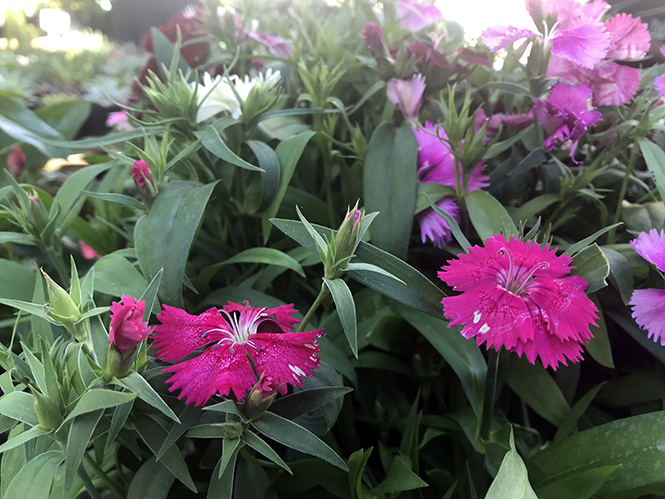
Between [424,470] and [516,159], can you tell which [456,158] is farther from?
[424,470]

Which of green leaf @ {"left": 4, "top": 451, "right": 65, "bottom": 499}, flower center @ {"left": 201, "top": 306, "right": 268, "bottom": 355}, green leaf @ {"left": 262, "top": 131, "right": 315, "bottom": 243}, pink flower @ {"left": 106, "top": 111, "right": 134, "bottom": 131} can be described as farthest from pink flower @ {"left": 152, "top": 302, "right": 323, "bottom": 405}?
pink flower @ {"left": 106, "top": 111, "right": 134, "bottom": 131}

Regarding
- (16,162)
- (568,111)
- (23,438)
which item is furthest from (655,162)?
(16,162)

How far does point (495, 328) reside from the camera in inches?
12.9

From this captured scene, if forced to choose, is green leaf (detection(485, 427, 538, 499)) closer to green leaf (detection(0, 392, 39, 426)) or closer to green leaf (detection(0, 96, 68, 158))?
green leaf (detection(0, 392, 39, 426))

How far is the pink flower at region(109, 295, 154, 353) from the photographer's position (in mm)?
277

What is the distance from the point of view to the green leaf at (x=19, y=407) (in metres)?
0.31

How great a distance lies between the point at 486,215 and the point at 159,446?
0.38m

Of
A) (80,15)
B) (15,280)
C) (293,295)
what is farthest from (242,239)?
(80,15)

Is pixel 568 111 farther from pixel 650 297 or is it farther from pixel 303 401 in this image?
pixel 303 401

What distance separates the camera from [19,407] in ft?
1.03

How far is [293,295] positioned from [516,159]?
35cm

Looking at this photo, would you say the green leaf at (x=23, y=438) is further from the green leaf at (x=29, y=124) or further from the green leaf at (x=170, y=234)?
the green leaf at (x=29, y=124)

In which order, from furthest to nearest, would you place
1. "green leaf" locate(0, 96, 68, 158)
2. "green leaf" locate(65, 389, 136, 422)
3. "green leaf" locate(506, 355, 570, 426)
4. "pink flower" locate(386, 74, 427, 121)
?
"green leaf" locate(0, 96, 68, 158) → "pink flower" locate(386, 74, 427, 121) → "green leaf" locate(506, 355, 570, 426) → "green leaf" locate(65, 389, 136, 422)

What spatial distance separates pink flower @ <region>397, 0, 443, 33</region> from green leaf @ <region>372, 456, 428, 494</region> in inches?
26.9
